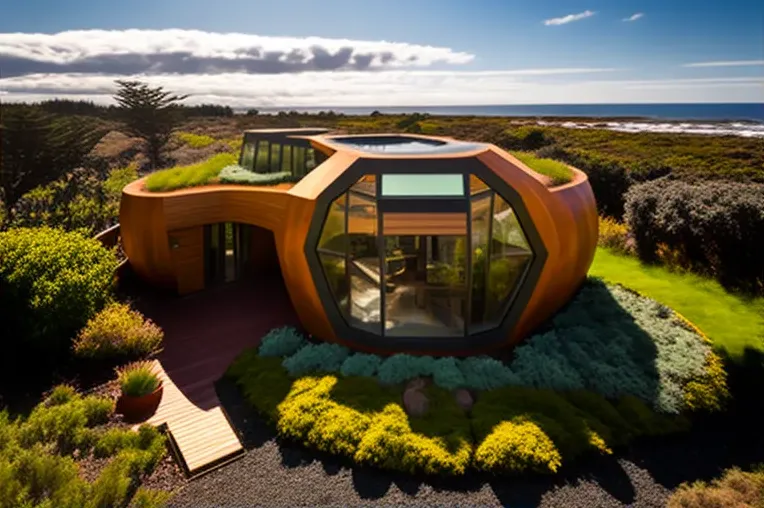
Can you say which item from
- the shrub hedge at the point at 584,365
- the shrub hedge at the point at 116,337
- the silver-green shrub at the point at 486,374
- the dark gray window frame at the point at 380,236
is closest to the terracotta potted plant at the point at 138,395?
the shrub hedge at the point at 116,337

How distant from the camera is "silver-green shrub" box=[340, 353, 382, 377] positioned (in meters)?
10.7

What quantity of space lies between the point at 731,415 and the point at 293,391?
9.45m

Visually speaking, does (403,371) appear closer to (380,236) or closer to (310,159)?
(380,236)

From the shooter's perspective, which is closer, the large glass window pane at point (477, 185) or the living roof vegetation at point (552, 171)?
the large glass window pane at point (477, 185)

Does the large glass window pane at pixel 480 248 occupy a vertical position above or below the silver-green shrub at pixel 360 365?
above

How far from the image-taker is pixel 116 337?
11.6 meters

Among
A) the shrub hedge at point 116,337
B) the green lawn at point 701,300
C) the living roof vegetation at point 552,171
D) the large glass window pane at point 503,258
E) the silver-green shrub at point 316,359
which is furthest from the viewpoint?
the living roof vegetation at point 552,171

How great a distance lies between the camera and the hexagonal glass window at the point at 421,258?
10.6 m

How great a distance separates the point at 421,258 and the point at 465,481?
15.9ft

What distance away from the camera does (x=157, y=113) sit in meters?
40.0

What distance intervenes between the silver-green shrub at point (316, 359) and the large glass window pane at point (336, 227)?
2.33m

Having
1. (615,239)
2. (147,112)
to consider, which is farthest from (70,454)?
(147,112)

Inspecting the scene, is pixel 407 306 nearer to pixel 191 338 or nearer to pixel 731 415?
pixel 191 338

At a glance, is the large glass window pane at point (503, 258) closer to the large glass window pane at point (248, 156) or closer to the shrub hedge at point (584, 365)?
the shrub hedge at point (584, 365)
